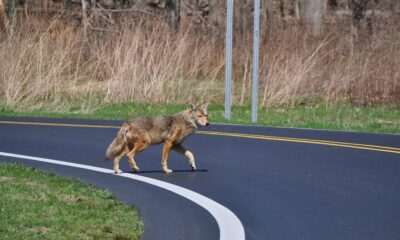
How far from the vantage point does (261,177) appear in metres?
12.9

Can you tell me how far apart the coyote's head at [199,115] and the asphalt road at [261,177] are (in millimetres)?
661

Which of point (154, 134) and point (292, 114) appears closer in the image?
point (154, 134)

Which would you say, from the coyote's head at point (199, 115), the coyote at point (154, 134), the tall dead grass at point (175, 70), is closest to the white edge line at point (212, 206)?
the coyote at point (154, 134)

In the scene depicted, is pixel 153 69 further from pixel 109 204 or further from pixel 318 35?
pixel 109 204

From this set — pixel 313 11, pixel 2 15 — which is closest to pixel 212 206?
pixel 2 15

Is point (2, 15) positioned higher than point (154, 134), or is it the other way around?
point (2, 15)

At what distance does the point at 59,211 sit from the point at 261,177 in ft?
11.8

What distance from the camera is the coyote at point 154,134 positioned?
1323 cm

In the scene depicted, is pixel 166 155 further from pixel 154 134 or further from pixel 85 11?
pixel 85 11

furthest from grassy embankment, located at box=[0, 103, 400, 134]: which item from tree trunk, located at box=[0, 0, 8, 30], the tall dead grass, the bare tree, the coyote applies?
the bare tree

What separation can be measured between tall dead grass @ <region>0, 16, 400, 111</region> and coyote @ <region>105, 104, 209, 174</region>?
11.5 metres

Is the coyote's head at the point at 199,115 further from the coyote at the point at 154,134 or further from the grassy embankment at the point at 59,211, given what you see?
the grassy embankment at the point at 59,211

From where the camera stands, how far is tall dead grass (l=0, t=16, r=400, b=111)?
25.5 meters

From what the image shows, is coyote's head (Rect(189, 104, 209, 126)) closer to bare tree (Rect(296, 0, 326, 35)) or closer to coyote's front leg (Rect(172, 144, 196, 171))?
coyote's front leg (Rect(172, 144, 196, 171))
